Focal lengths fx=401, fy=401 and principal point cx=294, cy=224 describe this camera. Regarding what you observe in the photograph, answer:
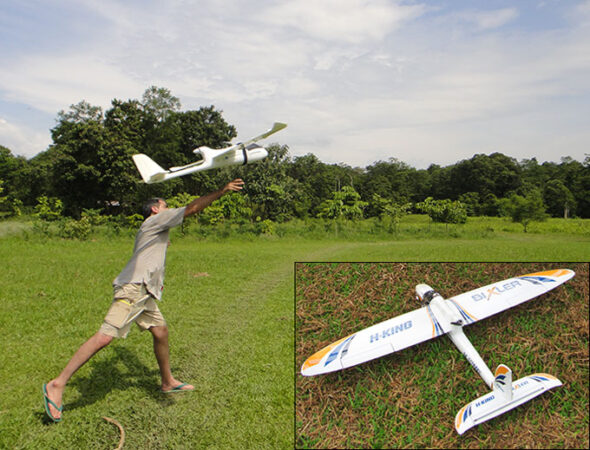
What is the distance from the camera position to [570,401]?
1794 millimetres

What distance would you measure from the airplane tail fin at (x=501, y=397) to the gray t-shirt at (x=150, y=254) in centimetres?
252

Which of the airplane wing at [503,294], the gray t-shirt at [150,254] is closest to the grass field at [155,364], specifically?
the airplane wing at [503,294]

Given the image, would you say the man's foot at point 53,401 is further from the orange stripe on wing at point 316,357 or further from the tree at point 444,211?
the tree at point 444,211

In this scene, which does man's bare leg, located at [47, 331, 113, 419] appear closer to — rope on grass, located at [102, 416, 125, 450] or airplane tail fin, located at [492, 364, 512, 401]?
rope on grass, located at [102, 416, 125, 450]

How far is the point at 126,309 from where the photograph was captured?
11.0 feet

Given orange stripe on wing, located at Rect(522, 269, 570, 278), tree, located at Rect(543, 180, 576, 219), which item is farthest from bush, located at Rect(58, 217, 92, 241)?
tree, located at Rect(543, 180, 576, 219)

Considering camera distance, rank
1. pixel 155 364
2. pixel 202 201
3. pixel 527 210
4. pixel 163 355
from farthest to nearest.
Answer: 1. pixel 527 210
2. pixel 155 364
3. pixel 163 355
4. pixel 202 201

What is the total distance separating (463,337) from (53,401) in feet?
10.0

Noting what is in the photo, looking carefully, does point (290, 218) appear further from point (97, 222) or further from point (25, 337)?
point (25, 337)

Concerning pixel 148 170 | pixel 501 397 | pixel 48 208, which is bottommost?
pixel 501 397

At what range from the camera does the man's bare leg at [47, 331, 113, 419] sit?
3148mm

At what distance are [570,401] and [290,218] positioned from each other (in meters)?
23.4

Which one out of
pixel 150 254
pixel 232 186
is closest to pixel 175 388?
pixel 150 254

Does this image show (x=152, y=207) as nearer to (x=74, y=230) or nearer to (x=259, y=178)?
(x=74, y=230)
